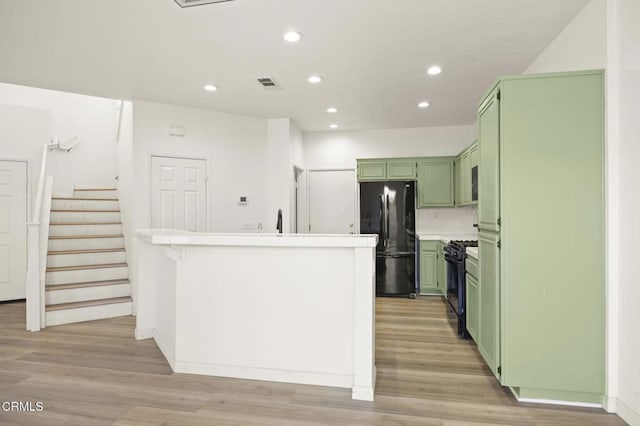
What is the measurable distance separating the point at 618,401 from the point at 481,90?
3.30 meters

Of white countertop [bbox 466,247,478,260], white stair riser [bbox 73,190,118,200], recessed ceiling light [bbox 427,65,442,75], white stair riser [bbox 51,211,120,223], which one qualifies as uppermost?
recessed ceiling light [bbox 427,65,442,75]

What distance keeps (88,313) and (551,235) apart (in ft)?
15.8

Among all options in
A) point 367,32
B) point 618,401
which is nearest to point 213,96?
point 367,32

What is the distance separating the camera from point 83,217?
223 inches

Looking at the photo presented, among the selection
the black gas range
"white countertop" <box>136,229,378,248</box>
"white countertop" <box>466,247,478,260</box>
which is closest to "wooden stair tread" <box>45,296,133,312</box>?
"white countertop" <box>136,229,378,248</box>

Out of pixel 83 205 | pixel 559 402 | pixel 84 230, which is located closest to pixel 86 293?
pixel 84 230

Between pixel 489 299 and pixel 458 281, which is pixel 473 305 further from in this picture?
pixel 489 299

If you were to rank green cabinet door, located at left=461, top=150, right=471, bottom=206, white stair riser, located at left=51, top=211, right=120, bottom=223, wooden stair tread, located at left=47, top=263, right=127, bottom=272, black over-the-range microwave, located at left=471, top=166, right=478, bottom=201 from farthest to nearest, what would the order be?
white stair riser, located at left=51, top=211, right=120, bottom=223 → green cabinet door, located at left=461, top=150, right=471, bottom=206 → wooden stair tread, located at left=47, top=263, right=127, bottom=272 → black over-the-range microwave, located at left=471, top=166, right=478, bottom=201

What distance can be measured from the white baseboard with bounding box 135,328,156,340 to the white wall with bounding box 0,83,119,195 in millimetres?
3938

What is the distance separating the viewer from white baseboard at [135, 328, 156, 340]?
358cm

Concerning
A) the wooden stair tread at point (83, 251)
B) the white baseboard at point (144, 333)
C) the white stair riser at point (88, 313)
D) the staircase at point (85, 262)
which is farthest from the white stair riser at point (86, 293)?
the white baseboard at point (144, 333)

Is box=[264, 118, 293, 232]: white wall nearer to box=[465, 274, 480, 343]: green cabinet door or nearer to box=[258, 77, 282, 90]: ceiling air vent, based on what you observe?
box=[258, 77, 282, 90]: ceiling air vent

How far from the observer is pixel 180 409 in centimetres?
230

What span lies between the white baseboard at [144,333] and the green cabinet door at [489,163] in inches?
129
